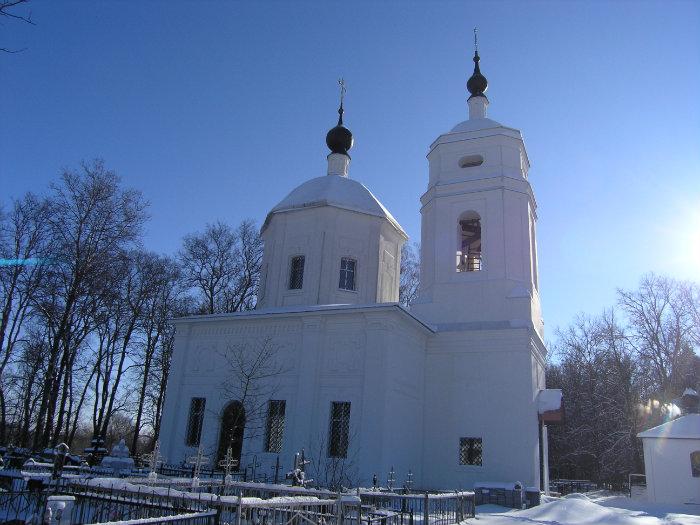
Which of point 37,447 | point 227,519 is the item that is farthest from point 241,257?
point 227,519

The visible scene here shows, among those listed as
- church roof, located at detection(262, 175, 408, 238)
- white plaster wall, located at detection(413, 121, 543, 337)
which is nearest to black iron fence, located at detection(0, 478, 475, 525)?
white plaster wall, located at detection(413, 121, 543, 337)

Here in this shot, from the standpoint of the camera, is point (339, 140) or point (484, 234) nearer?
point (484, 234)

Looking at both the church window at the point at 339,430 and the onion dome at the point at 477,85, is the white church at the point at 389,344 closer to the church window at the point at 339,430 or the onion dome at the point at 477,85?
the church window at the point at 339,430

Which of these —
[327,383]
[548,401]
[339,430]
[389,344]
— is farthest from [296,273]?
[548,401]

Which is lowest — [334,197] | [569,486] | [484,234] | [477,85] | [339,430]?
[569,486]

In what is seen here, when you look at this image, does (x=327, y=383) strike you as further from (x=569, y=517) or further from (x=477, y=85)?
(x=477, y=85)

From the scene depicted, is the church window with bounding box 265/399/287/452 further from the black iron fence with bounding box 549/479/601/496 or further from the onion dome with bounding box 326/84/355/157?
the black iron fence with bounding box 549/479/601/496

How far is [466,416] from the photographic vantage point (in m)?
18.2

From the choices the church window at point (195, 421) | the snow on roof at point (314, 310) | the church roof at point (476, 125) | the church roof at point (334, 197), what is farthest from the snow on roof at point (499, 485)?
the church roof at point (476, 125)

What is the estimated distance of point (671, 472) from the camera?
2094cm

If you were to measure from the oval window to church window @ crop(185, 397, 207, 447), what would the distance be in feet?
42.5

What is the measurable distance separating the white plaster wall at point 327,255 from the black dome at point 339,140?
13.3 ft

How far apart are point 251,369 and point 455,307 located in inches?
290

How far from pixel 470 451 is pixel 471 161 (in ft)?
35.4
